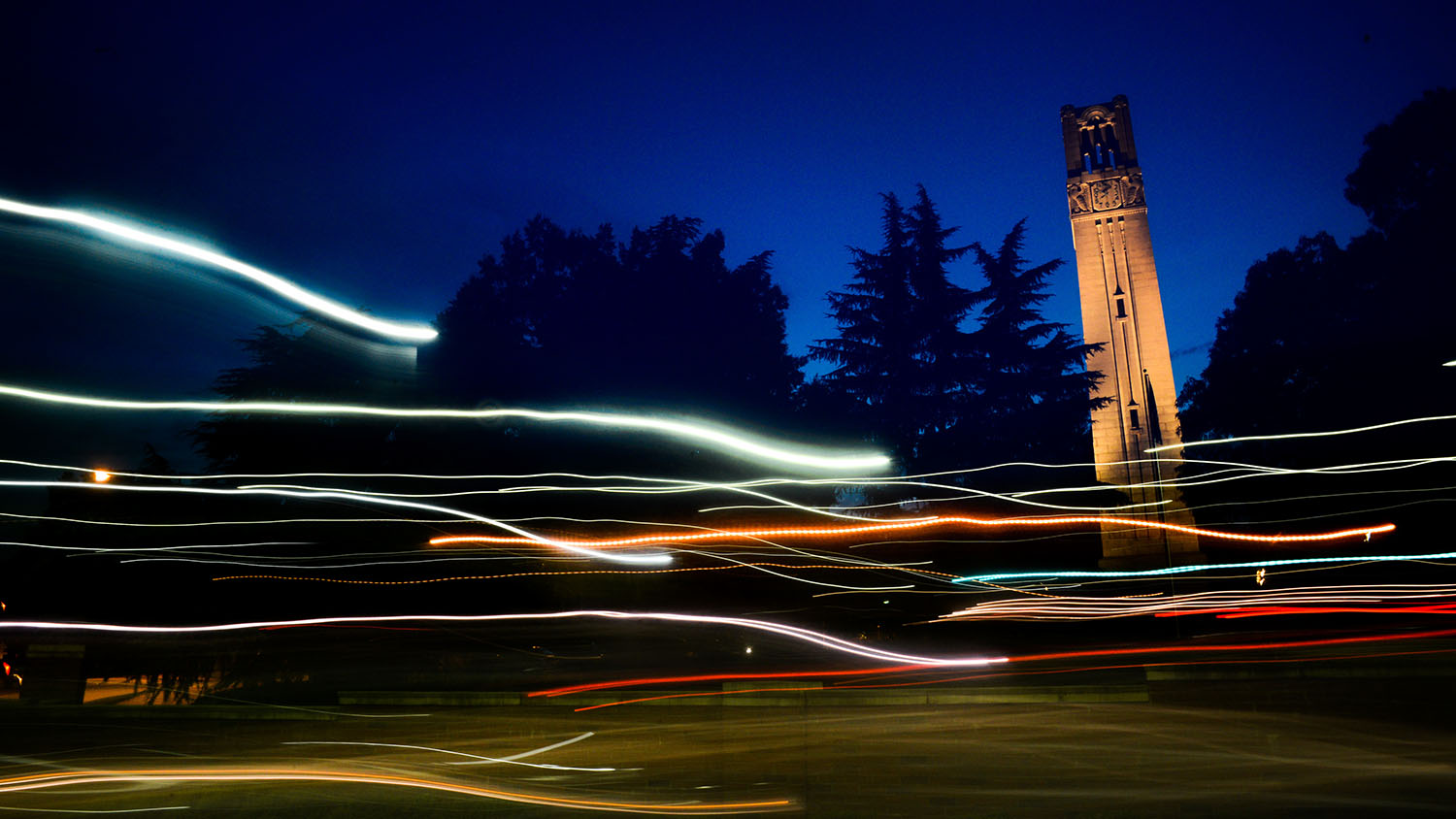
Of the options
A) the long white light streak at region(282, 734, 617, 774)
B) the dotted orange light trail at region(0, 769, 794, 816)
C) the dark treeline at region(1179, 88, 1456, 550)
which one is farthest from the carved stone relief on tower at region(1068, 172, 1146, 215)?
the dotted orange light trail at region(0, 769, 794, 816)

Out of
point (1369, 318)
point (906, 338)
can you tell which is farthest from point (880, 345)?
point (1369, 318)

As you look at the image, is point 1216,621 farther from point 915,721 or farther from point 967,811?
point 967,811

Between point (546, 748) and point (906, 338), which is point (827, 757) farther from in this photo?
point (906, 338)

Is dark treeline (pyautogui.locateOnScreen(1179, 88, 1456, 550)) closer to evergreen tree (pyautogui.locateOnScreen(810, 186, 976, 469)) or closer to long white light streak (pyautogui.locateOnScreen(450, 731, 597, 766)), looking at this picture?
evergreen tree (pyautogui.locateOnScreen(810, 186, 976, 469))

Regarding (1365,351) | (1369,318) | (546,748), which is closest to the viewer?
(546,748)

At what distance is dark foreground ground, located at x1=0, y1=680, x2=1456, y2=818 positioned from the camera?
550 centimetres

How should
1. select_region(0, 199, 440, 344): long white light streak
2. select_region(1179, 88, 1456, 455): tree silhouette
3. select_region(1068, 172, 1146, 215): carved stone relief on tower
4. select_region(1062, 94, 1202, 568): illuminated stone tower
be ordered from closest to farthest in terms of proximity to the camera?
1. select_region(0, 199, 440, 344): long white light streak
2. select_region(1179, 88, 1456, 455): tree silhouette
3. select_region(1062, 94, 1202, 568): illuminated stone tower
4. select_region(1068, 172, 1146, 215): carved stone relief on tower

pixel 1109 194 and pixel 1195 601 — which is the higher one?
pixel 1109 194

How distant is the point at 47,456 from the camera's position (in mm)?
9812

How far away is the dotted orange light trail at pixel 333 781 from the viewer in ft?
17.7

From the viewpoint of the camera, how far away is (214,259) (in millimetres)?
9344

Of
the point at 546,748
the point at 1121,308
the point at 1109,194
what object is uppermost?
the point at 1109,194

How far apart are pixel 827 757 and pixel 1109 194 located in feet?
161

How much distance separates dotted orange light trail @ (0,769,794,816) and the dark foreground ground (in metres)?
0.06
